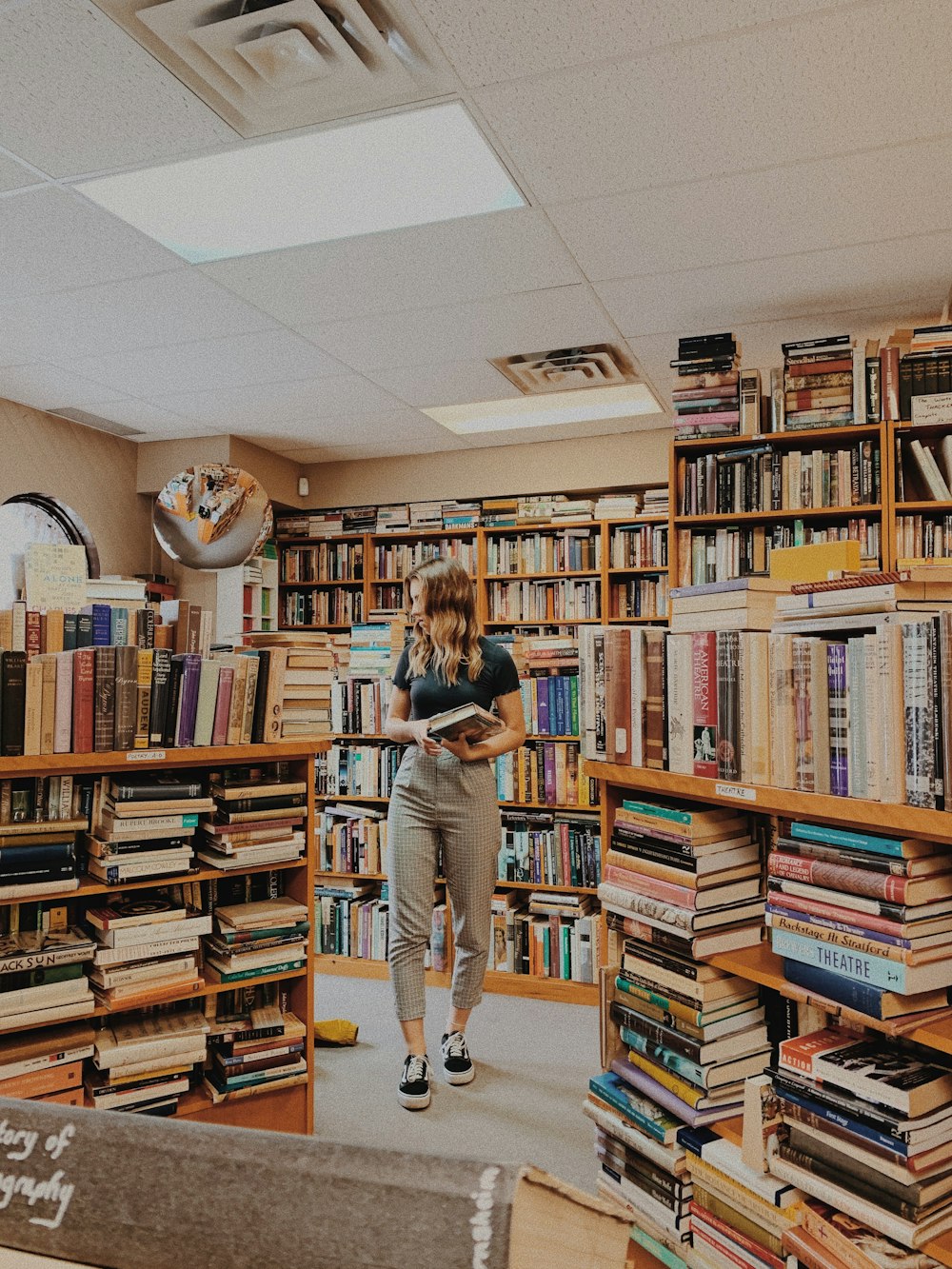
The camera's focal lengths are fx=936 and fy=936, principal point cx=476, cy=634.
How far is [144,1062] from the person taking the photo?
7.08 feet

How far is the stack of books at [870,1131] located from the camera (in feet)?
4.25

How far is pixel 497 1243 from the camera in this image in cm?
32

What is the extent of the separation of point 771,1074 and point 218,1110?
1.43m

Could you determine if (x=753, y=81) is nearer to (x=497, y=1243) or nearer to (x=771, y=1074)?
(x=771, y=1074)

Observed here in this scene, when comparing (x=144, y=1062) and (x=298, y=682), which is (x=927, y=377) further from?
(x=144, y=1062)

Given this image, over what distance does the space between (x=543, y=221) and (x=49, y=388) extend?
2.49 meters

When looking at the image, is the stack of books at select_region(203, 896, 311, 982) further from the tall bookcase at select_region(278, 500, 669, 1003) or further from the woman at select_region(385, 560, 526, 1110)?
the tall bookcase at select_region(278, 500, 669, 1003)

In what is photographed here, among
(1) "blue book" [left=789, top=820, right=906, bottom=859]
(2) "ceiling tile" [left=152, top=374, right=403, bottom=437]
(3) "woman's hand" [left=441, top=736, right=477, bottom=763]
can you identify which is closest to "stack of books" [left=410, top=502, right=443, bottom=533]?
(2) "ceiling tile" [left=152, top=374, right=403, bottom=437]

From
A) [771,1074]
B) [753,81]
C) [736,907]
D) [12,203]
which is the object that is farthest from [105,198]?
Answer: [771,1074]

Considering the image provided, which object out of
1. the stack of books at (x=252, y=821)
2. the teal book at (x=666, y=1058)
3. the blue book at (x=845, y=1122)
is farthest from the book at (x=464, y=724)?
the blue book at (x=845, y=1122)

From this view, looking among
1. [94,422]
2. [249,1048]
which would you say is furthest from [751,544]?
[94,422]

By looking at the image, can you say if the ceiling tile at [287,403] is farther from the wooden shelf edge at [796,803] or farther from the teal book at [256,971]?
the wooden shelf edge at [796,803]

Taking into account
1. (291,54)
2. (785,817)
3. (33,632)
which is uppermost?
(291,54)

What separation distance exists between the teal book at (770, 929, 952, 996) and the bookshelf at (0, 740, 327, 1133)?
1251 millimetres
